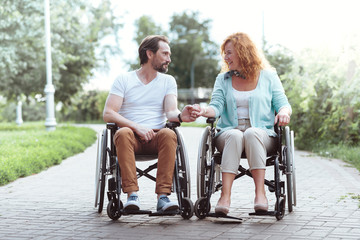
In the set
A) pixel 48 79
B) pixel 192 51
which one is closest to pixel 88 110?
pixel 192 51

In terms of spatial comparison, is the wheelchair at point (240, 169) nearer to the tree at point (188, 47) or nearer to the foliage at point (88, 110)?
the foliage at point (88, 110)

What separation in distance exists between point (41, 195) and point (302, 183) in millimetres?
2913

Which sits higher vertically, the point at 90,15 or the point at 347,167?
the point at 90,15

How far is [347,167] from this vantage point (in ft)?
29.0

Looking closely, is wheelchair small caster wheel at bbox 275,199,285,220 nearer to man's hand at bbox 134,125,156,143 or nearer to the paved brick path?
the paved brick path

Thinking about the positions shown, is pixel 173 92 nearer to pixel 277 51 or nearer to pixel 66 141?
pixel 66 141

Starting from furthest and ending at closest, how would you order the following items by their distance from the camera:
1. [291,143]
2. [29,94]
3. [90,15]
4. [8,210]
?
[90,15], [29,94], [8,210], [291,143]

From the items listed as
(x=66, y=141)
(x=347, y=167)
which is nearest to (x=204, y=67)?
(x=66, y=141)

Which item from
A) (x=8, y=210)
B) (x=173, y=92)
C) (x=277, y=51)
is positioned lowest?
(x=8, y=210)

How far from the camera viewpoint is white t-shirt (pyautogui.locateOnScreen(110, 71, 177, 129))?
5168 mm

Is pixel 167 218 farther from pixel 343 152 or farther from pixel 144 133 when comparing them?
pixel 343 152

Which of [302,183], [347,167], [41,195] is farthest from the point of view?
[347,167]

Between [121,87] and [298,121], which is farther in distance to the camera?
[298,121]

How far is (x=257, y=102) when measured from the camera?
16.4ft
